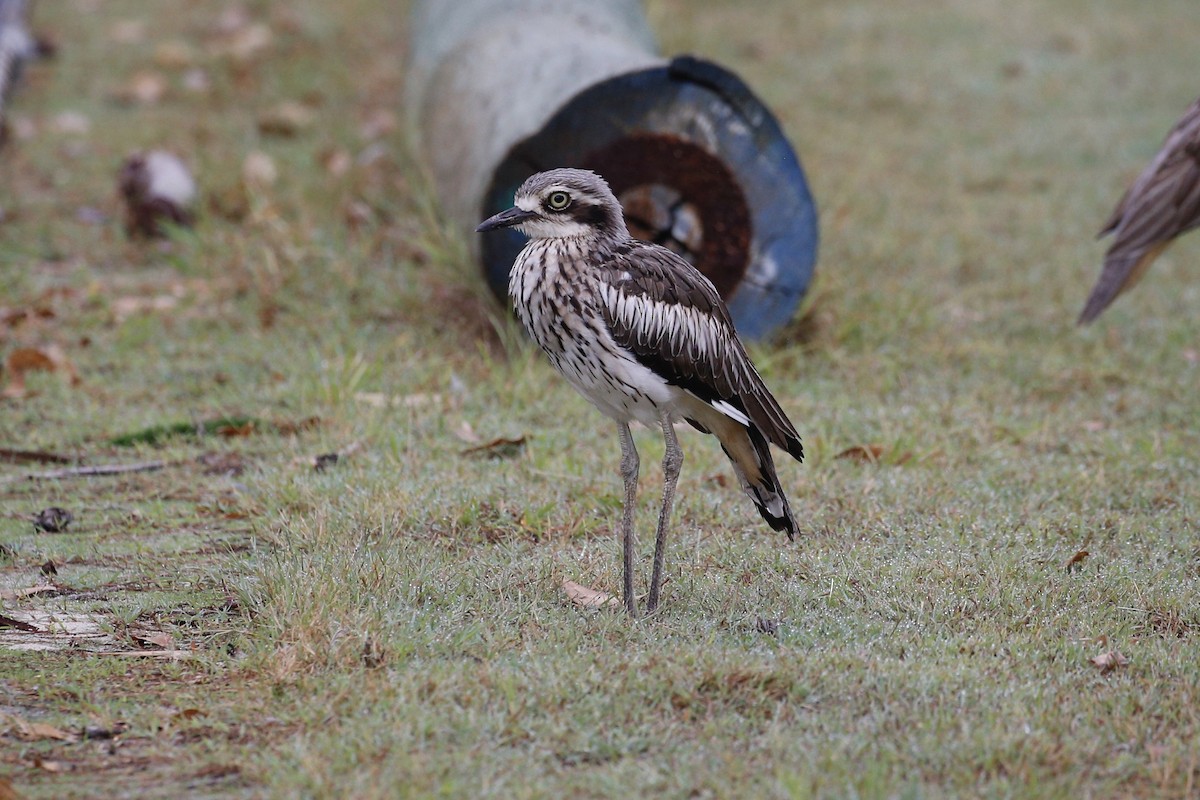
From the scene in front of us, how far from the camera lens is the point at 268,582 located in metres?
4.10

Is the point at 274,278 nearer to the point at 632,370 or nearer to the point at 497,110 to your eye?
the point at 497,110

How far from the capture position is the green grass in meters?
3.37

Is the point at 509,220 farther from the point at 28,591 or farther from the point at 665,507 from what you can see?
the point at 28,591

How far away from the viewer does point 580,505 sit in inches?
200

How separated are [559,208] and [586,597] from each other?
46.3 inches

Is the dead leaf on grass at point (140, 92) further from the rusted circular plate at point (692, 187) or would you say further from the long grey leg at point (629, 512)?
the long grey leg at point (629, 512)

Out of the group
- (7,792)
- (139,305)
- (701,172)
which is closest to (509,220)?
(7,792)

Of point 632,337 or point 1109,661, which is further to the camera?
point 632,337

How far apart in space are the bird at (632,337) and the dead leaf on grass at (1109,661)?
1.04 metres

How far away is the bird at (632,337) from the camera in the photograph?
161 inches

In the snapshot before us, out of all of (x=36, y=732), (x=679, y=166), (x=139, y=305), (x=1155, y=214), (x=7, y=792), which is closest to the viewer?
(x=7, y=792)

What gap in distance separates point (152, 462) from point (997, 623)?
10.7 ft

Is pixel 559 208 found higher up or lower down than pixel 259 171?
higher up

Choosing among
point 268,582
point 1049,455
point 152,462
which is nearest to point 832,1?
point 1049,455
